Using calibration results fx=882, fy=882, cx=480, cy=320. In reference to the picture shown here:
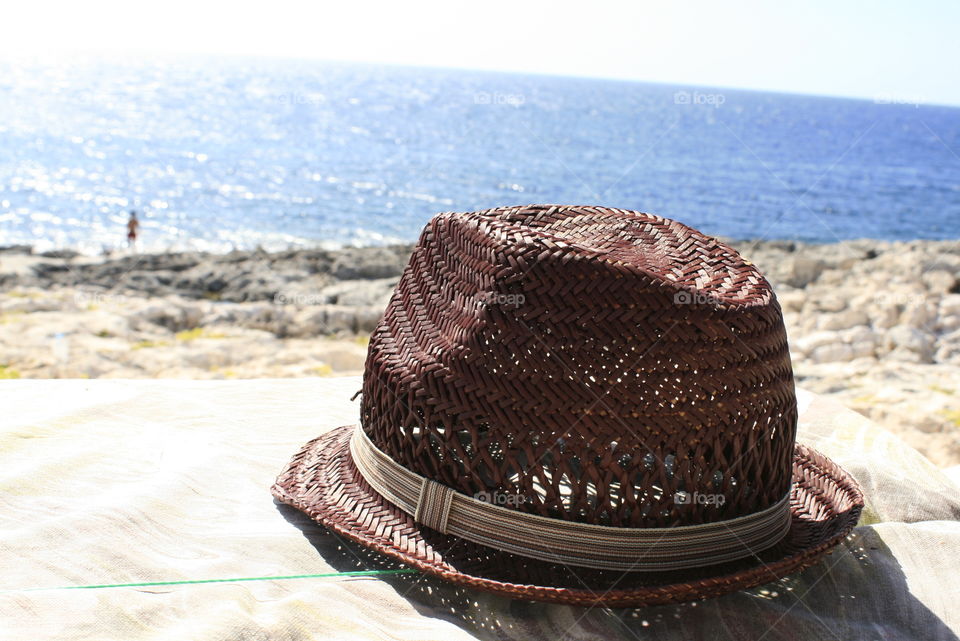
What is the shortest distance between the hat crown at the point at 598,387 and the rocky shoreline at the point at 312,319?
3.12 meters

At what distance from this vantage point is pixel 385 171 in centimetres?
3500

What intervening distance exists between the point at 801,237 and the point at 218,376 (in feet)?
77.6

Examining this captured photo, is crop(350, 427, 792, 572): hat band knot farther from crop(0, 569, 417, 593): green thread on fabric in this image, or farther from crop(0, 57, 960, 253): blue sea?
crop(0, 57, 960, 253): blue sea

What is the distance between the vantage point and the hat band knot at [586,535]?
2057 mm

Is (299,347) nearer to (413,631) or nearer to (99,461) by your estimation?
(99,461)

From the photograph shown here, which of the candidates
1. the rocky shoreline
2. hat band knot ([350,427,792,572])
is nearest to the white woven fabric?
hat band knot ([350,427,792,572])

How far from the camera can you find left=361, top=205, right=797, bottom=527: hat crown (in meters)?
2.01

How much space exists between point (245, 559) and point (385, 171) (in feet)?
110

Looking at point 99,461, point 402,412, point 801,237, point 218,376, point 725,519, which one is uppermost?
point 402,412

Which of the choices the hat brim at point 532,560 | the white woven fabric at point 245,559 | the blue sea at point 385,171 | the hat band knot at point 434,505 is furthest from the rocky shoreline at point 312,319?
the hat band knot at point 434,505

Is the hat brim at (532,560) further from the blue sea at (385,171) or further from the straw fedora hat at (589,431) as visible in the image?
the blue sea at (385,171)

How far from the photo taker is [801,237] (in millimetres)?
26391

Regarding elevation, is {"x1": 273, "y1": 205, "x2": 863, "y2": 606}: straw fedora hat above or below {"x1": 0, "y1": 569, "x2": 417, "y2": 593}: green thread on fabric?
above

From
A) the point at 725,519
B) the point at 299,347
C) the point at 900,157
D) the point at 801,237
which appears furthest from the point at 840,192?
the point at 725,519
